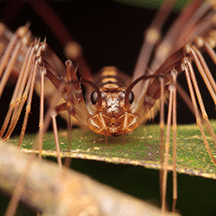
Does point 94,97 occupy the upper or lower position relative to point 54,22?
lower

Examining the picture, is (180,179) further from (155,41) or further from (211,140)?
(155,41)

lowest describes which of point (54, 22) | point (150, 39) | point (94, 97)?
Answer: point (94, 97)

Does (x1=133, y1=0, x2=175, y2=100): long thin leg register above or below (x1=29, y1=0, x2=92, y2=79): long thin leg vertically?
above

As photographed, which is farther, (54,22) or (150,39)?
(150,39)

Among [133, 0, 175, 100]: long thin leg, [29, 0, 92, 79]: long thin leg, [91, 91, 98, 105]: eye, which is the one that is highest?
[133, 0, 175, 100]: long thin leg

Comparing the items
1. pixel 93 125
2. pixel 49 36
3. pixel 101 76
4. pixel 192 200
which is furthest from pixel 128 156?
pixel 49 36

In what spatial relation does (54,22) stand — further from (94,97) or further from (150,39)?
(150,39)

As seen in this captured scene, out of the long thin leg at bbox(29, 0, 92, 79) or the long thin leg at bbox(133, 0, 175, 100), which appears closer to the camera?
the long thin leg at bbox(29, 0, 92, 79)

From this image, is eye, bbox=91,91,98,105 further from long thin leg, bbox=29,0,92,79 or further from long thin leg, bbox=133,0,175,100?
long thin leg, bbox=133,0,175,100

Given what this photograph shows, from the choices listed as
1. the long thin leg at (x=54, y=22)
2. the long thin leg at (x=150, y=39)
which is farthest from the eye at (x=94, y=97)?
the long thin leg at (x=150, y=39)

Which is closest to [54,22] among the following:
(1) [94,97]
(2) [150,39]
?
(1) [94,97]

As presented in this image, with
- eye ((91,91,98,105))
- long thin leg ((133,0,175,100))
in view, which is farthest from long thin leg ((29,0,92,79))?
long thin leg ((133,0,175,100))

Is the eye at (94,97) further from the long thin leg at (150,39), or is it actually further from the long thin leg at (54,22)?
the long thin leg at (150,39)
